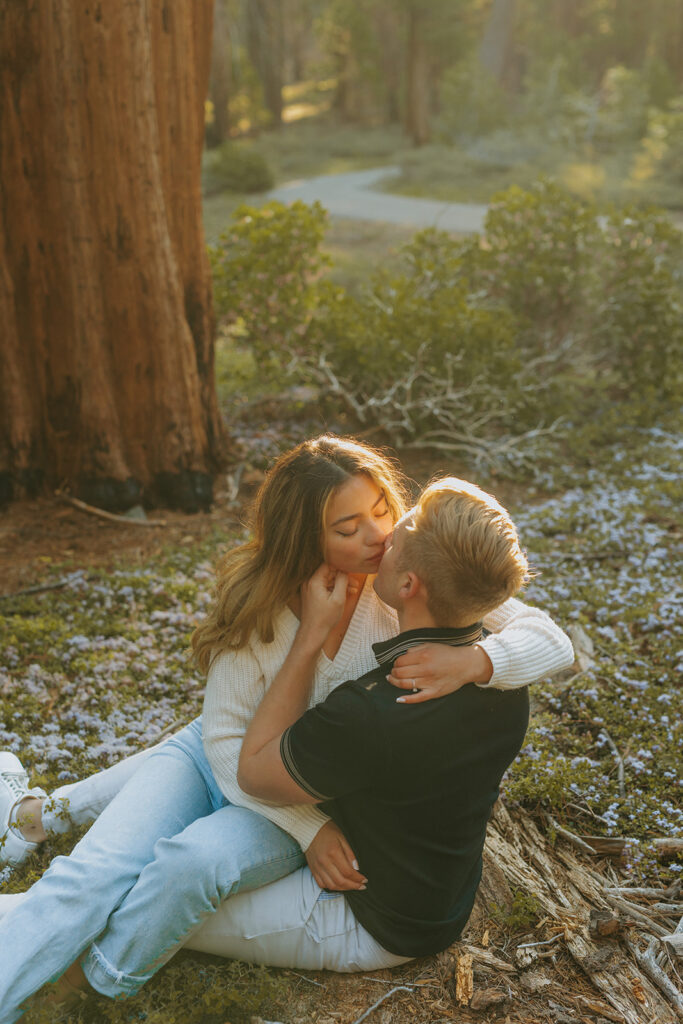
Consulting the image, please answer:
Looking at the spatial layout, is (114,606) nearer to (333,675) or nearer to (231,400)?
(333,675)

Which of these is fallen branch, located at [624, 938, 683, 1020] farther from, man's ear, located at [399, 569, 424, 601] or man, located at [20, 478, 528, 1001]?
man's ear, located at [399, 569, 424, 601]

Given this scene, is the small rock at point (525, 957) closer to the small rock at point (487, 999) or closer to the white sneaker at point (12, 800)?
the small rock at point (487, 999)

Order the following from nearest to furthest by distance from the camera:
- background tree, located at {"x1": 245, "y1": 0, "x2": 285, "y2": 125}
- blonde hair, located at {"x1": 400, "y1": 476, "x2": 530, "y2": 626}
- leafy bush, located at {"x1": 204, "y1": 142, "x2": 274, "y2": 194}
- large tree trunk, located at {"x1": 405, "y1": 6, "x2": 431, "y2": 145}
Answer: blonde hair, located at {"x1": 400, "y1": 476, "x2": 530, "y2": 626} → leafy bush, located at {"x1": 204, "y1": 142, "x2": 274, "y2": 194} → large tree trunk, located at {"x1": 405, "y1": 6, "x2": 431, "y2": 145} → background tree, located at {"x1": 245, "y1": 0, "x2": 285, "y2": 125}

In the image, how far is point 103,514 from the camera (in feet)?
17.6

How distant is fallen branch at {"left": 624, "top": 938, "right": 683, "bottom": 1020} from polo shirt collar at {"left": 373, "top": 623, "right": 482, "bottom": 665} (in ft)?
3.67

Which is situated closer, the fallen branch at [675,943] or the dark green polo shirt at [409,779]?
the dark green polo shirt at [409,779]

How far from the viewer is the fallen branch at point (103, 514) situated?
5.39 meters

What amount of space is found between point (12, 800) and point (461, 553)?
6.06 ft

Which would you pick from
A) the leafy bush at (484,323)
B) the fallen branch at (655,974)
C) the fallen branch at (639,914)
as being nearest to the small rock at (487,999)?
the fallen branch at (655,974)

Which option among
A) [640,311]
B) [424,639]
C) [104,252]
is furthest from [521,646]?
[640,311]

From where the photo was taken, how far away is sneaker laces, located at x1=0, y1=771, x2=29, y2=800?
121 inches

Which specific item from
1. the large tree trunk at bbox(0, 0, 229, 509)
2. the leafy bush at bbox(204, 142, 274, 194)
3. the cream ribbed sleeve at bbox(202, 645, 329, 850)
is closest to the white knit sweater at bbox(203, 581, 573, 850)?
the cream ribbed sleeve at bbox(202, 645, 329, 850)

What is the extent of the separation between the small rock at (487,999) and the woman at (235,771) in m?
0.24

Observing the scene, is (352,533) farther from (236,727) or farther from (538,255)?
(538,255)
